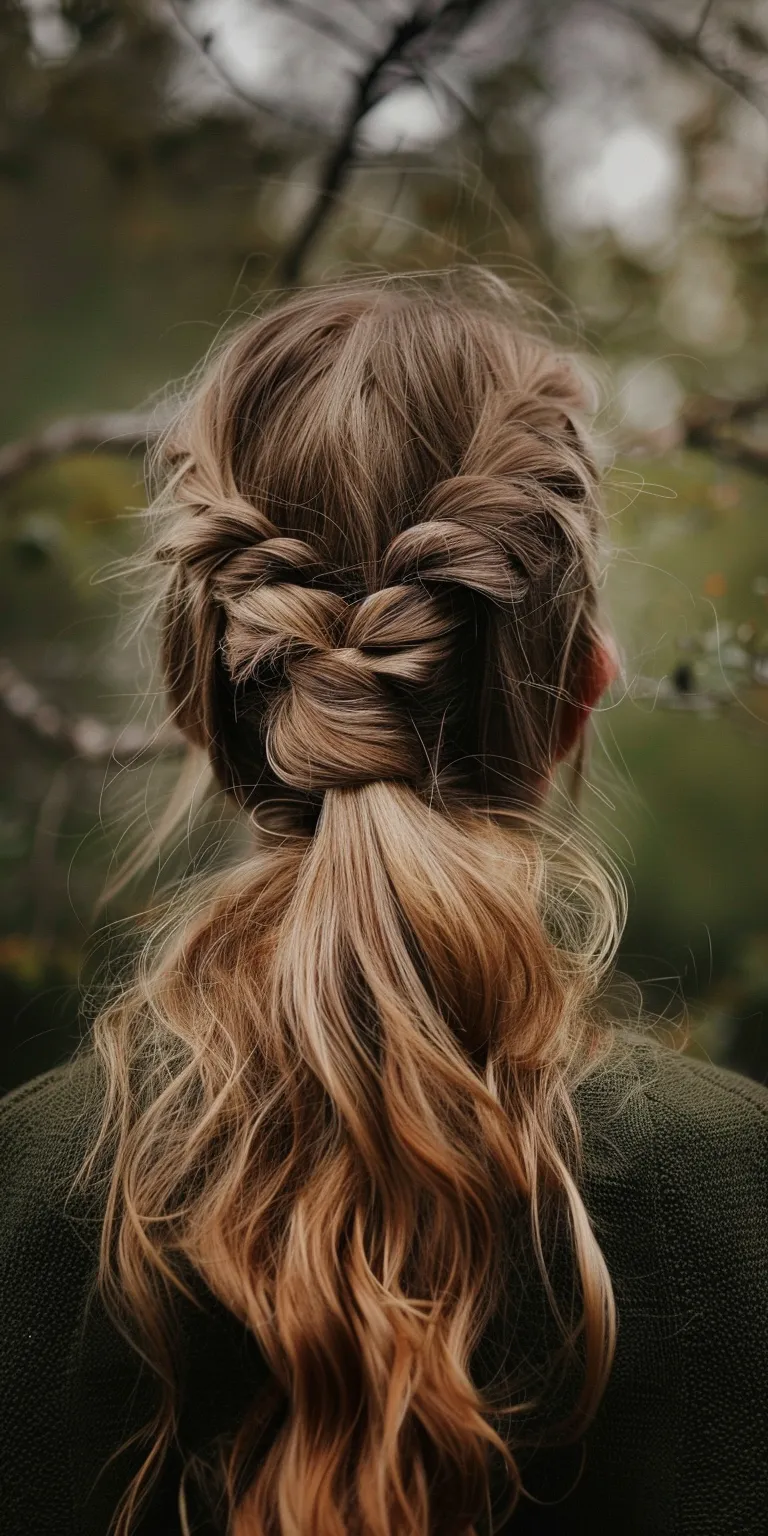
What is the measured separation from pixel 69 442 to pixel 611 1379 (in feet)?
3.48

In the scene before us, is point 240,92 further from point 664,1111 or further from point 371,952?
point 664,1111

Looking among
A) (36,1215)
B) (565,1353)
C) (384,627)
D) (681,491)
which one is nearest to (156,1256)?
(36,1215)

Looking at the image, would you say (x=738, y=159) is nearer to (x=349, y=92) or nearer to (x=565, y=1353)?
(x=349, y=92)

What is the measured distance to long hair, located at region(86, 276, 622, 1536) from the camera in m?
0.58

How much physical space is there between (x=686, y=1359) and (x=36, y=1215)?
1.29ft

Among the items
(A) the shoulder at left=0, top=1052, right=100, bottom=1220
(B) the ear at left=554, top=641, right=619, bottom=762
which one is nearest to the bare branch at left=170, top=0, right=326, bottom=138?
(B) the ear at left=554, top=641, right=619, bottom=762

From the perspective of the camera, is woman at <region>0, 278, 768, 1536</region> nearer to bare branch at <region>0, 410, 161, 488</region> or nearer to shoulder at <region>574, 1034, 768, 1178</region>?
shoulder at <region>574, 1034, 768, 1178</region>

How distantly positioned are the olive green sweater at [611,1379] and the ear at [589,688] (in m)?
0.29

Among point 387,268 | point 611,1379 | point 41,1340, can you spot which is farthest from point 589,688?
point 387,268

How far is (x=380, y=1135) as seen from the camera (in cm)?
61

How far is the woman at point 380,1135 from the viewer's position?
59 centimetres

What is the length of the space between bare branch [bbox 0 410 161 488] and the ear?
640 millimetres

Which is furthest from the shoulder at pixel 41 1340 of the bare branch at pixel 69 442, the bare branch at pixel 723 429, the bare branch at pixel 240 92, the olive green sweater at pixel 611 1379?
the bare branch at pixel 240 92

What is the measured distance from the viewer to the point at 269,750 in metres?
0.68
